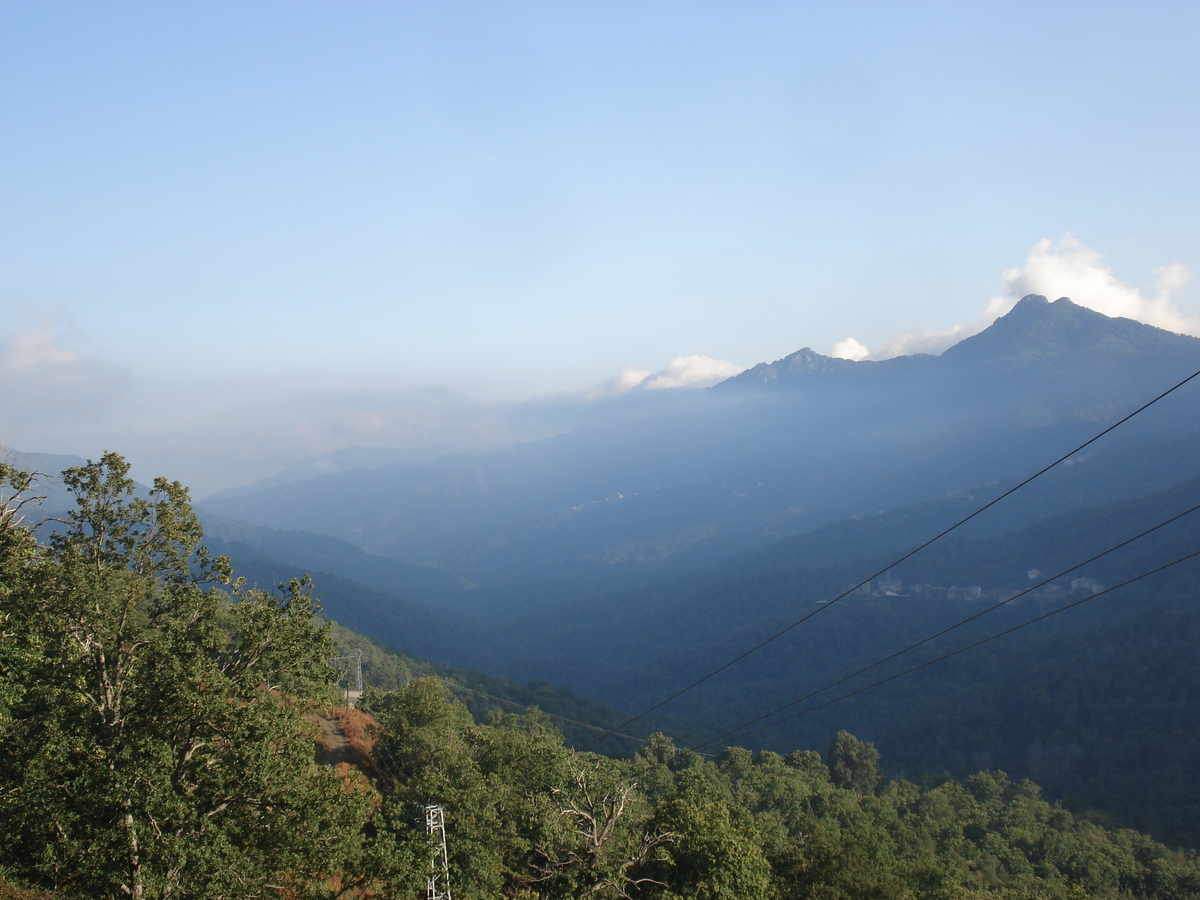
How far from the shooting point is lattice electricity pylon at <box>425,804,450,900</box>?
22.1m

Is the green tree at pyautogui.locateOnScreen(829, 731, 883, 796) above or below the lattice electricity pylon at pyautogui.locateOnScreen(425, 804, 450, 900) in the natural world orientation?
below

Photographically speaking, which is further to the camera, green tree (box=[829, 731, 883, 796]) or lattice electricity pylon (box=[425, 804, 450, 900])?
green tree (box=[829, 731, 883, 796])

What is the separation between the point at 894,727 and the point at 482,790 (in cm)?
13852


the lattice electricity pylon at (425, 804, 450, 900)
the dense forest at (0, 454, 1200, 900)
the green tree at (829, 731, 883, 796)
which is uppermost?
the dense forest at (0, 454, 1200, 900)

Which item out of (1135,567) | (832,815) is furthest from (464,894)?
(1135,567)

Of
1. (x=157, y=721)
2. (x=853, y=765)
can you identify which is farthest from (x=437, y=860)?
(x=853, y=765)

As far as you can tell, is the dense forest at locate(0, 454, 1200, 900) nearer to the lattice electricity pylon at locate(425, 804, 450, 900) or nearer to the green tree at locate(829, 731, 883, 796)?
the lattice electricity pylon at locate(425, 804, 450, 900)

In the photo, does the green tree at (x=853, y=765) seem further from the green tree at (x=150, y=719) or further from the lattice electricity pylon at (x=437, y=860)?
the green tree at (x=150, y=719)

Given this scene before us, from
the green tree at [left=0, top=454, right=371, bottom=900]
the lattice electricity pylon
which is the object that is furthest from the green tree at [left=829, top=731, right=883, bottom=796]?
the green tree at [left=0, top=454, right=371, bottom=900]

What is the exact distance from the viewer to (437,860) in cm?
2409

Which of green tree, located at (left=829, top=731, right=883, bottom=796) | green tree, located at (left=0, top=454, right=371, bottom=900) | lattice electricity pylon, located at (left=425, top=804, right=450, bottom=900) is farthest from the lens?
green tree, located at (left=829, top=731, right=883, bottom=796)

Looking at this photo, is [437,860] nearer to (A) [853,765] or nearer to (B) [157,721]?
(B) [157,721]

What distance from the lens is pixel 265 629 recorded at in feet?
50.9

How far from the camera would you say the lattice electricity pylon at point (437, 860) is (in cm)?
2208
